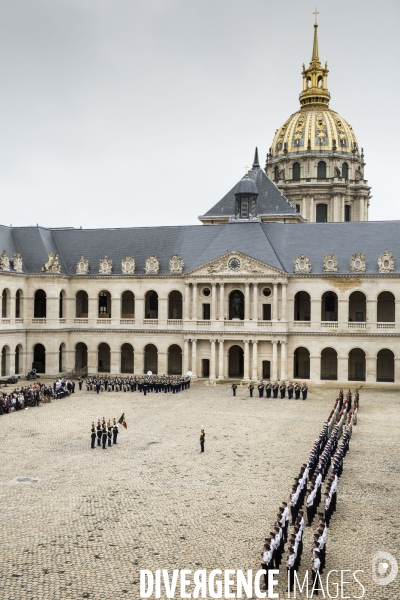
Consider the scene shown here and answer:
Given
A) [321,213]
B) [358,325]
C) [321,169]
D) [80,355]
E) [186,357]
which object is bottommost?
[80,355]

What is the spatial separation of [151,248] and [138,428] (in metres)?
35.7

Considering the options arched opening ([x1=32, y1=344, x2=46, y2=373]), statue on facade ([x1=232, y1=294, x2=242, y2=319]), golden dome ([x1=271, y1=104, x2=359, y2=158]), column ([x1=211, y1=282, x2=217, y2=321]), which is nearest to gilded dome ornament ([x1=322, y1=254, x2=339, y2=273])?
statue on facade ([x1=232, y1=294, x2=242, y2=319])

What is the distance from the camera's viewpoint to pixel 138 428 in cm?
4322

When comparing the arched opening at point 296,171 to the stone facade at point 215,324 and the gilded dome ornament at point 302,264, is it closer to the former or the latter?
the stone facade at point 215,324

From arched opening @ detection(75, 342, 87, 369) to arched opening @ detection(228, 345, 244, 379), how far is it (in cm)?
1809

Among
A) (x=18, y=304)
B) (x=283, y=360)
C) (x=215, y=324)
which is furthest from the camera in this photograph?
(x=18, y=304)

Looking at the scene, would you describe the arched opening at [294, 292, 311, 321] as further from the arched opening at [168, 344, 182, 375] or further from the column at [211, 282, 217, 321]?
the arched opening at [168, 344, 182, 375]

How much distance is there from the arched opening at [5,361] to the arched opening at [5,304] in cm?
367

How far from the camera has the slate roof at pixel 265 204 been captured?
87.2 m

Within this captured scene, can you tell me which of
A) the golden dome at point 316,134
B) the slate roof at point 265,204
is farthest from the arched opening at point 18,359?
the golden dome at point 316,134

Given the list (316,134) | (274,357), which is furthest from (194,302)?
(316,134)

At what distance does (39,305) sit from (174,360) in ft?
57.4

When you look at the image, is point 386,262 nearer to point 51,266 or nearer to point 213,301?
point 213,301

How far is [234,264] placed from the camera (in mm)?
69188
